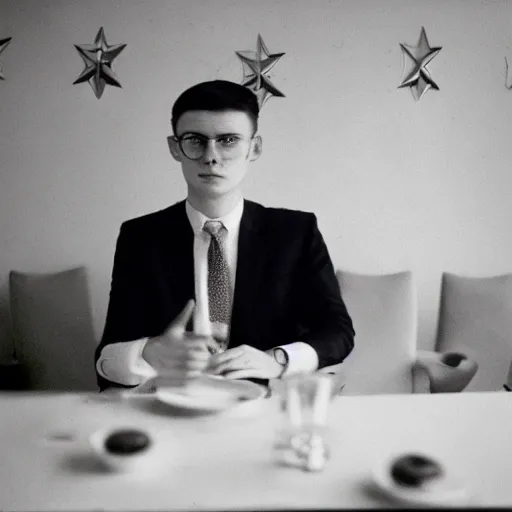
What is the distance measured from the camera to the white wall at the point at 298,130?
1576mm

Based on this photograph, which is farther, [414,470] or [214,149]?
[214,149]

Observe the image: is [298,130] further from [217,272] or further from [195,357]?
[195,357]

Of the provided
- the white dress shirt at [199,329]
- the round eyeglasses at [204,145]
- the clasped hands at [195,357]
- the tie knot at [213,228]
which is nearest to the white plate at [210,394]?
the clasped hands at [195,357]

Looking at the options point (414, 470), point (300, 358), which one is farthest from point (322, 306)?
point (414, 470)

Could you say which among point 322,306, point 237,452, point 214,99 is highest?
point 214,99

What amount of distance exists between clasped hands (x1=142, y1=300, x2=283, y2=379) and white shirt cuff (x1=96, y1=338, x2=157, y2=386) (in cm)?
3

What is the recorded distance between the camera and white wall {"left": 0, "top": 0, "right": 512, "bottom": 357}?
5.17 feet

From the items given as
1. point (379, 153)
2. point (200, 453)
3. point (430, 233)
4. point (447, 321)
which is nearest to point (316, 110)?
point (379, 153)

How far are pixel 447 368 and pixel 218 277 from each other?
0.77m

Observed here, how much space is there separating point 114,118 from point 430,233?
96 cm

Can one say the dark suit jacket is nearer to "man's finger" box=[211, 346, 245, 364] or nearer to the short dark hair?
"man's finger" box=[211, 346, 245, 364]

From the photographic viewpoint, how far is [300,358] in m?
1.53

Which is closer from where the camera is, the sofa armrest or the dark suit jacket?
the dark suit jacket

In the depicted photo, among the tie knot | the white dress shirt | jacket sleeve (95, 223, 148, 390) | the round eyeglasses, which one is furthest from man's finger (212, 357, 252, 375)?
the round eyeglasses
